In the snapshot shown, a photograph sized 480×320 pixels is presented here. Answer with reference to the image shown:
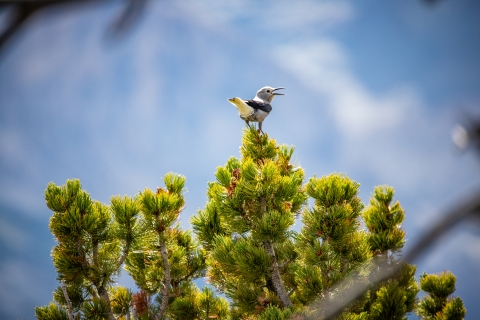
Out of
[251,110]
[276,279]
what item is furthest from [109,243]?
[251,110]

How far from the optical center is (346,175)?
334 centimetres

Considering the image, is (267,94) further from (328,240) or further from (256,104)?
(328,240)

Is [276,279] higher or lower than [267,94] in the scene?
lower

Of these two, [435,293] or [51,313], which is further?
[435,293]

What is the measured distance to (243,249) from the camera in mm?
2951

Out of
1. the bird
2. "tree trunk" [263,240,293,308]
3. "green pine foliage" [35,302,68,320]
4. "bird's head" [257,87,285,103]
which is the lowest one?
"tree trunk" [263,240,293,308]

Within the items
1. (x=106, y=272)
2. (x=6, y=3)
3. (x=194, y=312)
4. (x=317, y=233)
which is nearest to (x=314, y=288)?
(x=317, y=233)

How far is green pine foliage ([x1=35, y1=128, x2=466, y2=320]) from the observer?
2.99m

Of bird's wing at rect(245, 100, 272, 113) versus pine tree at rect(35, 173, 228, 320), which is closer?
pine tree at rect(35, 173, 228, 320)

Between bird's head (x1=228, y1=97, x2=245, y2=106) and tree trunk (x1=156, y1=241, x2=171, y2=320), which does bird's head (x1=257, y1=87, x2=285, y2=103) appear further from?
tree trunk (x1=156, y1=241, x2=171, y2=320)

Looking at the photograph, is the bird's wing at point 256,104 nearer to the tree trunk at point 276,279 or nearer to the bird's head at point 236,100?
the bird's head at point 236,100

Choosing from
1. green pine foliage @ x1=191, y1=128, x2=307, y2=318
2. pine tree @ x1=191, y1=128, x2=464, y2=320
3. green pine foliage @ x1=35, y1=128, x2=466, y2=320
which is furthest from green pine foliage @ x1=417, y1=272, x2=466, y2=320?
green pine foliage @ x1=191, y1=128, x2=307, y2=318

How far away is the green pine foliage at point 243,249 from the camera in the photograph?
2988 millimetres

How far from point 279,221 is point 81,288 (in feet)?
5.60
